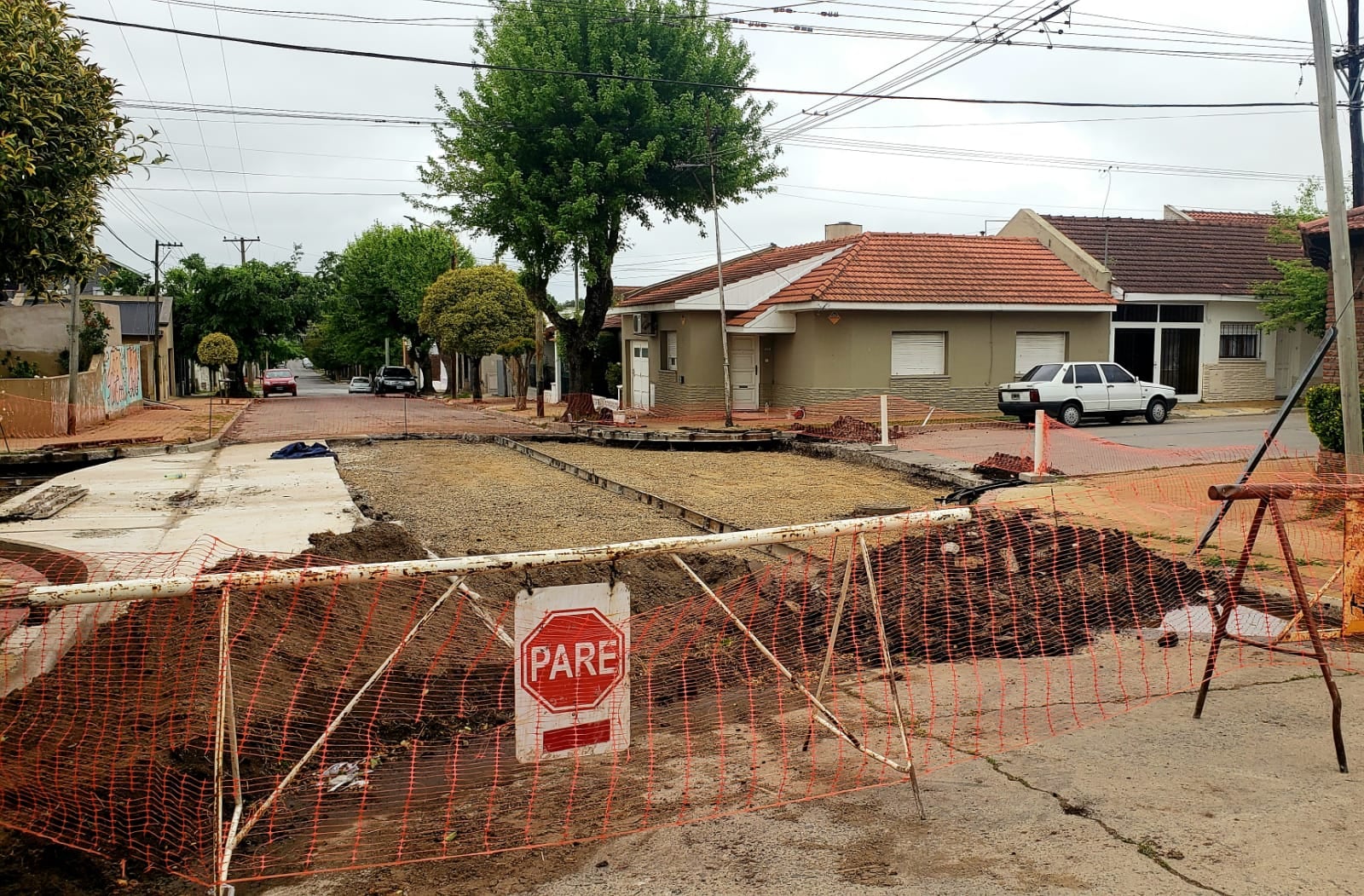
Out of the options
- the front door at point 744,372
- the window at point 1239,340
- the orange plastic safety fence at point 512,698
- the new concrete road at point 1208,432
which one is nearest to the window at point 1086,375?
the new concrete road at point 1208,432

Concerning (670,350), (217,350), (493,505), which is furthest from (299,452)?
(217,350)

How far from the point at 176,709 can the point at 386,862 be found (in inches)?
85.6

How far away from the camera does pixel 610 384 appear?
1640 inches

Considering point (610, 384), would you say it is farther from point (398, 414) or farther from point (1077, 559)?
point (1077, 559)

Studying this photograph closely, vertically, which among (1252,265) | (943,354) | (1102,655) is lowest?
(1102,655)

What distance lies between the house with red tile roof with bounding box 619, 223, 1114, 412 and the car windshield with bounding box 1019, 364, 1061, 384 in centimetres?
381

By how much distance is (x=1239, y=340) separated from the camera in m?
32.6

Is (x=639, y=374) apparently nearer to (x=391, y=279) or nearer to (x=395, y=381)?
(x=391, y=279)

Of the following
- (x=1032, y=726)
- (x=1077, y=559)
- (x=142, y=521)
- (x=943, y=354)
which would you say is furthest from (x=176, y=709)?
(x=943, y=354)

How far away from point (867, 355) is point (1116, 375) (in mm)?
6357

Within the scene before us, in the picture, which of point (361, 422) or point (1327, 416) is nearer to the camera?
point (1327, 416)

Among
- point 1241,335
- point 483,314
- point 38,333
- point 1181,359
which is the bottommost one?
point 1181,359

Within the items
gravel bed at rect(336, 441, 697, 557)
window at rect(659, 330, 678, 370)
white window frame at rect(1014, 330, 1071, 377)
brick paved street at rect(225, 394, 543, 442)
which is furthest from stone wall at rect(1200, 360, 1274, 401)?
gravel bed at rect(336, 441, 697, 557)

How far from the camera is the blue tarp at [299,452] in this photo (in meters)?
21.4
